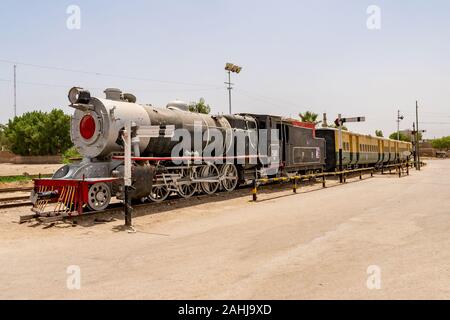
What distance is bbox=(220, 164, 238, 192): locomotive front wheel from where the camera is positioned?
578 inches

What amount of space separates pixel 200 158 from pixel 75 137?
3902 millimetres

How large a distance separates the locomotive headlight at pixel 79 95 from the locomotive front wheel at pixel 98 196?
2.40 m

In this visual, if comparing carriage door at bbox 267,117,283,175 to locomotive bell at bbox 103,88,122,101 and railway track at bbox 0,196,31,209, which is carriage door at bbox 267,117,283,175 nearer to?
locomotive bell at bbox 103,88,122,101

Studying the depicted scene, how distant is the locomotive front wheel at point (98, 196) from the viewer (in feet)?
31.5

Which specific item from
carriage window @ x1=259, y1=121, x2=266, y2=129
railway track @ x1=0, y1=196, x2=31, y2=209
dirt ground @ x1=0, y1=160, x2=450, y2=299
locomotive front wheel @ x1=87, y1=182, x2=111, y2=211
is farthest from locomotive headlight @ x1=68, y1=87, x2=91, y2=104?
carriage window @ x1=259, y1=121, x2=266, y2=129

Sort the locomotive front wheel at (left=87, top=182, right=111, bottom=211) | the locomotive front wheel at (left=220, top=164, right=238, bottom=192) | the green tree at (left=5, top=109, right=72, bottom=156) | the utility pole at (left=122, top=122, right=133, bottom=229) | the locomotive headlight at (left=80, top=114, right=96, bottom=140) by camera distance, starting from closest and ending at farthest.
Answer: the utility pole at (left=122, top=122, right=133, bottom=229) → the locomotive front wheel at (left=87, top=182, right=111, bottom=211) → the locomotive headlight at (left=80, top=114, right=96, bottom=140) → the locomotive front wheel at (left=220, top=164, right=238, bottom=192) → the green tree at (left=5, top=109, right=72, bottom=156)

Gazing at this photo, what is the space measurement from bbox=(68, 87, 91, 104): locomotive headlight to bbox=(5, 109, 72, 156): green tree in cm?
5348

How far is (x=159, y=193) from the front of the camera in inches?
482

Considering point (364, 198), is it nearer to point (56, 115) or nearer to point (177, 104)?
point (177, 104)

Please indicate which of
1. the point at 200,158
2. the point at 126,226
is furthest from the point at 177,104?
the point at 126,226
